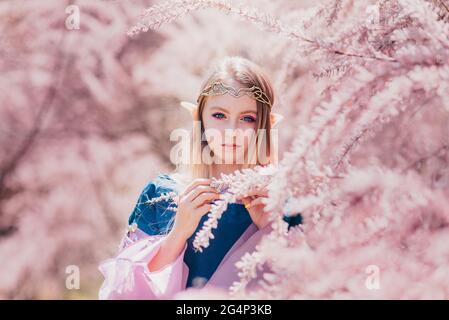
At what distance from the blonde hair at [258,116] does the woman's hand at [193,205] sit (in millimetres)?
171

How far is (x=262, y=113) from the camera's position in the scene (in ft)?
3.59

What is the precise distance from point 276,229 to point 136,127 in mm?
1520

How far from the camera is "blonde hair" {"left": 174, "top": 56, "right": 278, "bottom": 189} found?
1.09 metres

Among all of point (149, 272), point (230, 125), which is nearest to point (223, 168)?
point (230, 125)

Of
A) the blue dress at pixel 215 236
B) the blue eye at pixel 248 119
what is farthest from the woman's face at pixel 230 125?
the blue dress at pixel 215 236

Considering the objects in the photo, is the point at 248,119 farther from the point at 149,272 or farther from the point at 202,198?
the point at 149,272

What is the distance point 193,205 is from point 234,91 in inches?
9.7

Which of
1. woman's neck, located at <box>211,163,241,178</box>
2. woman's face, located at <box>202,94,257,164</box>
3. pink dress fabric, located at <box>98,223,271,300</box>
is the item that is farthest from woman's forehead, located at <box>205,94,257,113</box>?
pink dress fabric, located at <box>98,223,271,300</box>

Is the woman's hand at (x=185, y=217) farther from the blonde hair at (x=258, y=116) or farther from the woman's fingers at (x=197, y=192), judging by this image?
the blonde hair at (x=258, y=116)

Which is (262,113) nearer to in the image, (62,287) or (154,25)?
(154,25)

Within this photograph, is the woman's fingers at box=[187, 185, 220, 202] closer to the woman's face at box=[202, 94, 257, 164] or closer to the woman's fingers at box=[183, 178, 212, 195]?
the woman's fingers at box=[183, 178, 212, 195]

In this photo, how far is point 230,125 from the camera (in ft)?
3.51

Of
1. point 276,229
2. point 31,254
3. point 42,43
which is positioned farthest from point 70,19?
point 276,229

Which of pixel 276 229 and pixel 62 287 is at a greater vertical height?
pixel 62 287
